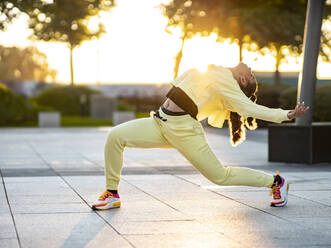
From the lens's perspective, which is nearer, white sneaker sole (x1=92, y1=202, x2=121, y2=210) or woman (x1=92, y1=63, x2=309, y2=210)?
woman (x1=92, y1=63, x2=309, y2=210)

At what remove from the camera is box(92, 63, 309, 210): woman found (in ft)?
20.6

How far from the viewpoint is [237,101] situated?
623cm

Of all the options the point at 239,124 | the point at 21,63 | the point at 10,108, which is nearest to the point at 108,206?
the point at 239,124

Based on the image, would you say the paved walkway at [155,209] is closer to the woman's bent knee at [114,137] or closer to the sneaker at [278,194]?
the sneaker at [278,194]

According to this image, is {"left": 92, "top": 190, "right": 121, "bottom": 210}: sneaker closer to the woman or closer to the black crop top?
the woman

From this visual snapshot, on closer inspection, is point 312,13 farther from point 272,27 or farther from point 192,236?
point 272,27

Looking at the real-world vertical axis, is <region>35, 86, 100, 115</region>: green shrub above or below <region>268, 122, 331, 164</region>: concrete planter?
below

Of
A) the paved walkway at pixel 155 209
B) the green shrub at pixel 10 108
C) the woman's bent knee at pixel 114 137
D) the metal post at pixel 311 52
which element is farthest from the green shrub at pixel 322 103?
the woman's bent knee at pixel 114 137

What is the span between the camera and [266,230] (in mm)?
5641

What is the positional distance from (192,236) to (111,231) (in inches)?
27.0

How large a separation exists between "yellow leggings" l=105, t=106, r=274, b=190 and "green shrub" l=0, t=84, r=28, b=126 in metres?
20.1

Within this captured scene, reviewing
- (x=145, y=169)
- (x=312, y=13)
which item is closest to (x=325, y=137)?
(x=312, y=13)

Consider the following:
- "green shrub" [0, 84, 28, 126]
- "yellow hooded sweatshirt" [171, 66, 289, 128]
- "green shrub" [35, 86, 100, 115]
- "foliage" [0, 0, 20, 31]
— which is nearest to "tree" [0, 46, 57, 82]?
"green shrub" [35, 86, 100, 115]

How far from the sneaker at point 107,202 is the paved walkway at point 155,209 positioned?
0.10 meters
